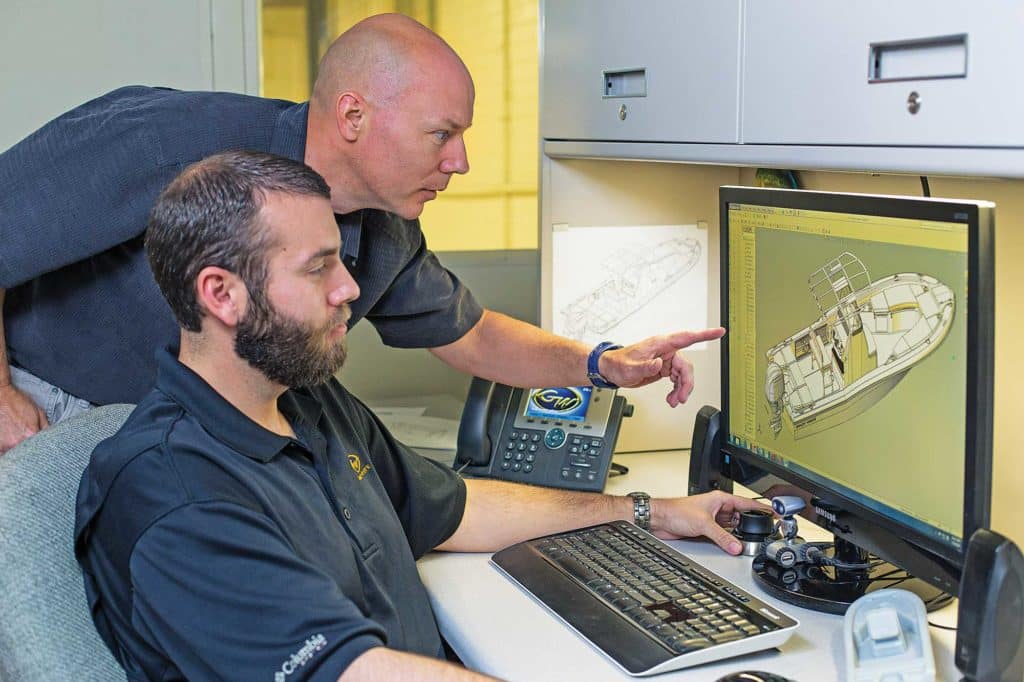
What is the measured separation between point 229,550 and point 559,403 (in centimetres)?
94

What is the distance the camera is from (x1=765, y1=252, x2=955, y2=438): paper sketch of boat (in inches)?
49.0

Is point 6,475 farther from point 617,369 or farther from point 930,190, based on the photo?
point 930,190

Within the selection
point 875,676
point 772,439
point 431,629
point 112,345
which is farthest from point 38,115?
point 875,676

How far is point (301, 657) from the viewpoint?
112 centimetres

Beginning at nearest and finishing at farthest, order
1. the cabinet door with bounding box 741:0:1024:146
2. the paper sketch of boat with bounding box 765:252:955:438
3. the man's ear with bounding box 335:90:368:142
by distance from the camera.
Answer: the cabinet door with bounding box 741:0:1024:146 → the paper sketch of boat with bounding box 765:252:955:438 → the man's ear with bounding box 335:90:368:142

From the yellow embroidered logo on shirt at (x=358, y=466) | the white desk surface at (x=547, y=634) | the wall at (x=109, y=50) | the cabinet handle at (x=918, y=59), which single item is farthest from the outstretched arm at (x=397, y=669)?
the wall at (x=109, y=50)

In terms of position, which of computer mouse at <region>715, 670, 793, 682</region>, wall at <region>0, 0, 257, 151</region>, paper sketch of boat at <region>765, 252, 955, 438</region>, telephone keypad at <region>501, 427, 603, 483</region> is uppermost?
wall at <region>0, 0, 257, 151</region>

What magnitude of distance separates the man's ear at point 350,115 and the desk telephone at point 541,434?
21.7 inches

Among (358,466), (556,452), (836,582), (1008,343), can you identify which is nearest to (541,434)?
(556,452)

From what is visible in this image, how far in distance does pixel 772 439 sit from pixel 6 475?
927 millimetres

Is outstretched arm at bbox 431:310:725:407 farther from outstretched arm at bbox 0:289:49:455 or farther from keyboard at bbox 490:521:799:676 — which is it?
outstretched arm at bbox 0:289:49:455

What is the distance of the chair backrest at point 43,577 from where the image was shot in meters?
1.17

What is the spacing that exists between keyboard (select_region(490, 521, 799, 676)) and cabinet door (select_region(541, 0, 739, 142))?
0.55 metres

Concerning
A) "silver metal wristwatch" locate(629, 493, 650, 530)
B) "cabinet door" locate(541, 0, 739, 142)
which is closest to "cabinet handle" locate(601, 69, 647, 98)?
"cabinet door" locate(541, 0, 739, 142)
